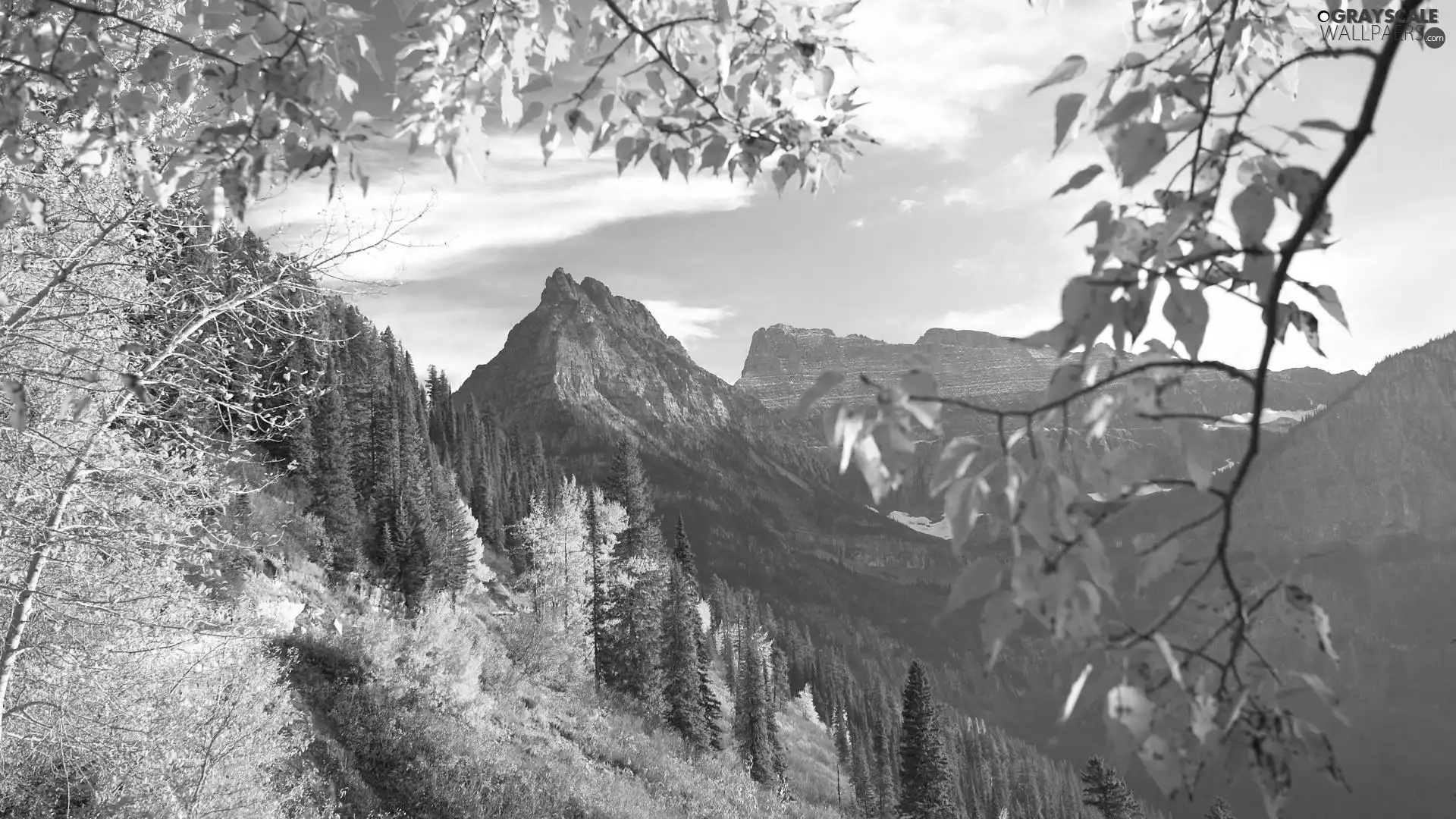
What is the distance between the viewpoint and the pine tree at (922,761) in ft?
119

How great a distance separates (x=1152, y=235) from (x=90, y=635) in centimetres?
1146

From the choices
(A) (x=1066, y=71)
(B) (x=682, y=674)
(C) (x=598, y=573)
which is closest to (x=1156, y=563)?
(A) (x=1066, y=71)

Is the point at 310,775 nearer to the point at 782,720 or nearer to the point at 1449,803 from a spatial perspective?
the point at 782,720

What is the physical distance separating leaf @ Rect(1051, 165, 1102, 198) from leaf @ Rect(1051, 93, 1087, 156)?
0.11 meters

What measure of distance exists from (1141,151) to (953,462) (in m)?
0.80

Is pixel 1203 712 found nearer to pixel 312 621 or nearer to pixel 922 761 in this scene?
pixel 312 621

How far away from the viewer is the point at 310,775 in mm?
16125

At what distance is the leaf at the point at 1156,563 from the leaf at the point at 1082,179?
2.73ft

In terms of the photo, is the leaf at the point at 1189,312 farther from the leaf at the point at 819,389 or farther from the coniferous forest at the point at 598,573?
the coniferous forest at the point at 598,573

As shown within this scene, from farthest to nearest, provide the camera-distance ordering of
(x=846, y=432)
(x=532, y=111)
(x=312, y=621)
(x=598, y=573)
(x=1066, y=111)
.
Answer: (x=598, y=573)
(x=312, y=621)
(x=532, y=111)
(x=1066, y=111)
(x=846, y=432)

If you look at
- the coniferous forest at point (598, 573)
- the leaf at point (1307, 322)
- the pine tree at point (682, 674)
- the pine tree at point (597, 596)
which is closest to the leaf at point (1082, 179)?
the leaf at point (1307, 322)

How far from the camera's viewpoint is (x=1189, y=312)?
1.66m

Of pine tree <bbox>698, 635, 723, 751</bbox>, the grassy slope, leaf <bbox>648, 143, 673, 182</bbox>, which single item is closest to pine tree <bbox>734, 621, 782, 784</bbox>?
pine tree <bbox>698, 635, 723, 751</bbox>

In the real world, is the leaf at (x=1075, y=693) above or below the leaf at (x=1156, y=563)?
below
